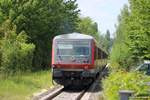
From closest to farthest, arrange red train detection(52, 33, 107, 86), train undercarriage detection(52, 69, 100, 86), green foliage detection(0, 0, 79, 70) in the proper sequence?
train undercarriage detection(52, 69, 100, 86)
red train detection(52, 33, 107, 86)
green foliage detection(0, 0, 79, 70)

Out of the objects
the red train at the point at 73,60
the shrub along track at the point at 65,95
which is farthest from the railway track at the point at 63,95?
the red train at the point at 73,60

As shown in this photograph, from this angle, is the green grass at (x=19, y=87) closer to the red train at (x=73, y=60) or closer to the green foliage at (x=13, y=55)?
the red train at (x=73, y=60)

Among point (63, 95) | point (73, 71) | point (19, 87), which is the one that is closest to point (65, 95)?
point (63, 95)

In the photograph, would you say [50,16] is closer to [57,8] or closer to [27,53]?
[57,8]

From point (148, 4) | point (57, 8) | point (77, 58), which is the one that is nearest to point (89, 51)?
point (77, 58)

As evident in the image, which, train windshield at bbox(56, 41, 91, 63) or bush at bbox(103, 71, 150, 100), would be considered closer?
bush at bbox(103, 71, 150, 100)

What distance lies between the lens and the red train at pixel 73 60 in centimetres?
2725

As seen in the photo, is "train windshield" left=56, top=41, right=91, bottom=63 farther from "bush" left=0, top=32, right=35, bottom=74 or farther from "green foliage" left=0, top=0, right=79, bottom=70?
"green foliage" left=0, top=0, right=79, bottom=70

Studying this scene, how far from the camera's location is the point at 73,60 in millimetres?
27438

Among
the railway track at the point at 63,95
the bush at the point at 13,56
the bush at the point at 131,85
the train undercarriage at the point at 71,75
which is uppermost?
the bush at the point at 13,56

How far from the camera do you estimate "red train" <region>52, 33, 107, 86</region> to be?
89.4 feet

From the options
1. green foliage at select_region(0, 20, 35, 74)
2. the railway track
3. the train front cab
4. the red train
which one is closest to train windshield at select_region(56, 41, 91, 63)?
the red train

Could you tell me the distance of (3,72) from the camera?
2988 centimetres

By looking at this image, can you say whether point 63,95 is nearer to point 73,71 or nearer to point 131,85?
point 73,71
